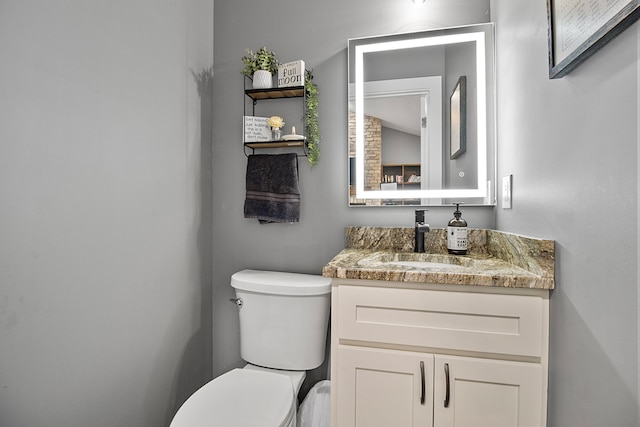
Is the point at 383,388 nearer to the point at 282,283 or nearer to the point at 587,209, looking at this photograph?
the point at 282,283

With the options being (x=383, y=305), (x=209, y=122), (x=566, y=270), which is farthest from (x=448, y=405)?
(x=209, y=122)

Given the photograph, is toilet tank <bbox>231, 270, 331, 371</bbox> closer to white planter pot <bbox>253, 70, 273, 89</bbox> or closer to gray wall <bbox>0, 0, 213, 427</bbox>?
gray wall <bbox>0, 0, 213, 427</bbox>

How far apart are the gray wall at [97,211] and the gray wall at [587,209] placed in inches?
55.1

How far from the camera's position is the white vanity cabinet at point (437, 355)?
0.92m

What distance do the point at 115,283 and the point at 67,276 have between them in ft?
0.58

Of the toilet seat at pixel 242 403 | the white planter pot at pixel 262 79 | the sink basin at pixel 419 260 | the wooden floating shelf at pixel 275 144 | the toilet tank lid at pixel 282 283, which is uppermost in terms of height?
the white planter pot at pixel 262 79

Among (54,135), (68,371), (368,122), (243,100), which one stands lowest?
(68,371)

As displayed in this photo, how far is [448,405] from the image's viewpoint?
0.96 meters

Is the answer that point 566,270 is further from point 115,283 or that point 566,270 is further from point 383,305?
point 115,283

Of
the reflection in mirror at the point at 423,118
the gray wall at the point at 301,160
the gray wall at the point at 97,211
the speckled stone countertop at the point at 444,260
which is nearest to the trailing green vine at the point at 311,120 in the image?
the gray wall at the point at 301,160

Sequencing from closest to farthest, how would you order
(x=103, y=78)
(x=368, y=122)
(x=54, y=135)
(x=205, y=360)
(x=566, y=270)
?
(x=566, y=270) → (x=54, y=135) → (x=103, y=78) → (x=368, y=122) → (x=205, y=360)

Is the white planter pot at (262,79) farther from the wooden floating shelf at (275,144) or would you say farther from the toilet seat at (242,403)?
the toilet seat at (242,403)

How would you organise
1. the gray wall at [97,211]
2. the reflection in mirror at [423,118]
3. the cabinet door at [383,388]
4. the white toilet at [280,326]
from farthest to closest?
the reflection in mirror at [423,118] → the white toilet at [280,326] → the cabinet door at [383,388] → the gray wall at [97,211]

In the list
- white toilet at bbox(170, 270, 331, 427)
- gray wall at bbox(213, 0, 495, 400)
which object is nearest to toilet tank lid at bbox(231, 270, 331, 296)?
white toilet at bbox(170, 270, 331, 427)
